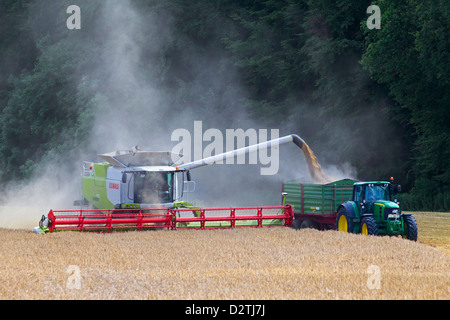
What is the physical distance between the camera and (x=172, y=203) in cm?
2200

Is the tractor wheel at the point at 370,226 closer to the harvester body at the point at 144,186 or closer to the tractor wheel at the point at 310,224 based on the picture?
the tractor wheel at the point at 310,224

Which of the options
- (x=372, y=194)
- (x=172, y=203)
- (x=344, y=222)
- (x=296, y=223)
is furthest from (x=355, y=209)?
(x=172, y=203)

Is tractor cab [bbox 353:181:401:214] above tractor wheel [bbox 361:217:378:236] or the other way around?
above

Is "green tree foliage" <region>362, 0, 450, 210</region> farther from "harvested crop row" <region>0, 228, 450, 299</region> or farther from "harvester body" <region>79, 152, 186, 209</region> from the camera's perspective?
"harvester body" <region>79, 152, 186, 209</region>

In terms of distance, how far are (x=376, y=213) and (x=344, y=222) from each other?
1.48m

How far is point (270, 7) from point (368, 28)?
11.5 meters

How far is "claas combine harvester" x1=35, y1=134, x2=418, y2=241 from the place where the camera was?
62.9ft

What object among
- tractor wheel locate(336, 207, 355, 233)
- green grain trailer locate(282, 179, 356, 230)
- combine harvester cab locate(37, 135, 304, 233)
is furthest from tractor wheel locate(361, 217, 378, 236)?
combine harvester cab locate(37, 135, 304, 233)

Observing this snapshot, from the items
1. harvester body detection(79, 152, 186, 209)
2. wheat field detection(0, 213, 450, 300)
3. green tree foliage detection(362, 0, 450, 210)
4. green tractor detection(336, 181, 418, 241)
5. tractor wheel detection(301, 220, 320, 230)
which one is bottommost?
wheat field detection(0, 213, 450, 300)

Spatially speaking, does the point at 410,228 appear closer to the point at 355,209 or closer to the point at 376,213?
the point at 376,213

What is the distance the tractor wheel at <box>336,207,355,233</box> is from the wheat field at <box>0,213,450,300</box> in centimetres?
40

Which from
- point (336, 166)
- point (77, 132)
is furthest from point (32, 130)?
point (336, 166)

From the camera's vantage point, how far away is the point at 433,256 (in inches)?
596

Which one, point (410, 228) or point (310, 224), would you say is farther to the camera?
point (310, 224)
